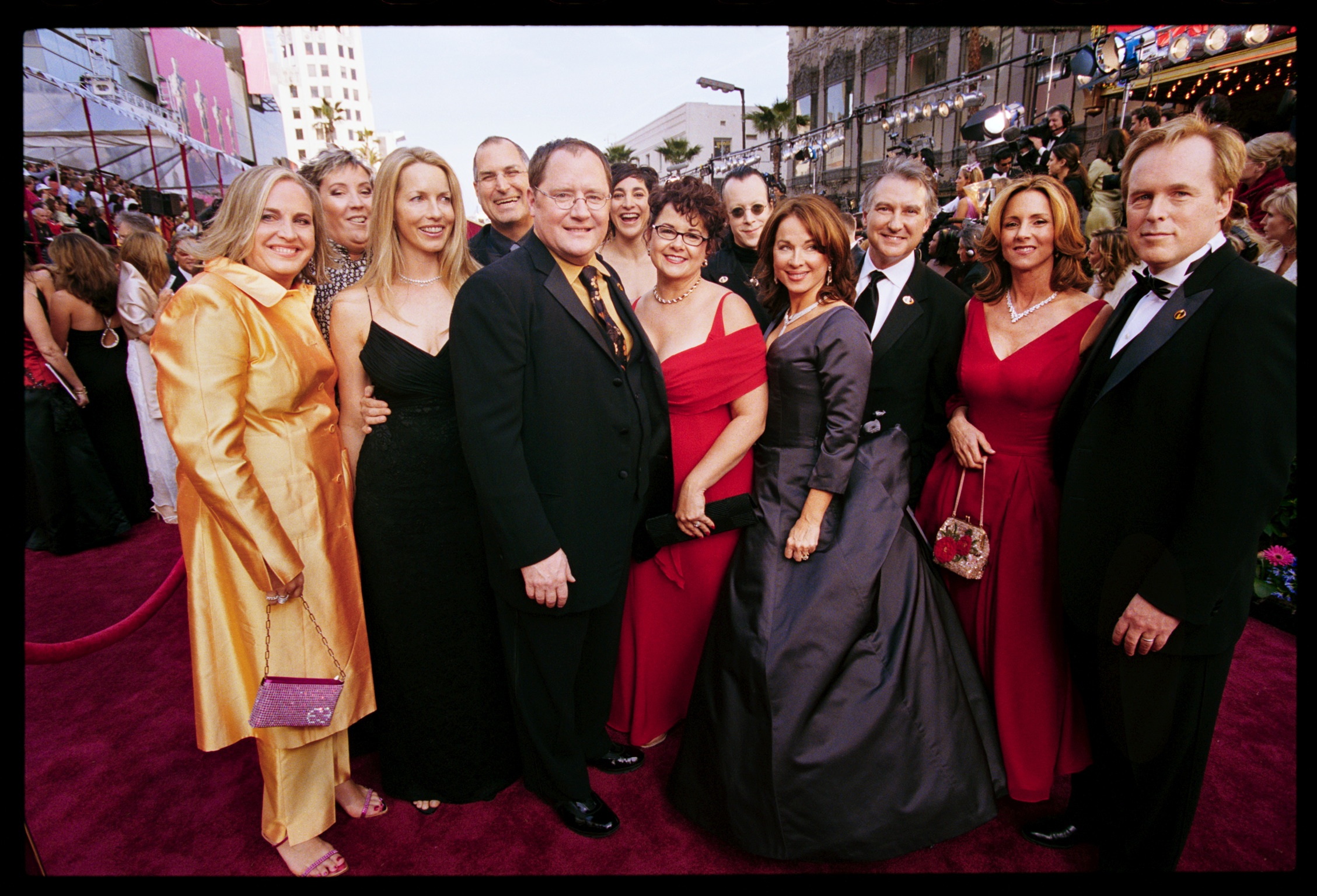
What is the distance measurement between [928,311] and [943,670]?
1.26 metres

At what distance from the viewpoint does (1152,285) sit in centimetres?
174

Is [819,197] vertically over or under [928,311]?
over

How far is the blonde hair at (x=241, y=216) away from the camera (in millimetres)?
1882

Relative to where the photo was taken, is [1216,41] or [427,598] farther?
[1216,41]

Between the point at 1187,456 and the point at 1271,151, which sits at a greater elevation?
the point at 1271,151

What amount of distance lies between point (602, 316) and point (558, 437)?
38cm

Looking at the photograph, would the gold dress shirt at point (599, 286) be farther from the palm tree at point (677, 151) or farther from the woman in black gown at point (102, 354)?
the palm tree at point (677, 151)

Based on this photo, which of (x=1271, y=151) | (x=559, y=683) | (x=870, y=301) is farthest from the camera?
(x=1271, y=151)

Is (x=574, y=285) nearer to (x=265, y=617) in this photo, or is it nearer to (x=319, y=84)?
(x=265, y=617)

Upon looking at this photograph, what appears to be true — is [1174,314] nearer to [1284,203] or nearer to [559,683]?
[559,683]

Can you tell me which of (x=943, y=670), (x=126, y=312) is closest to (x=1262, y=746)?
(x=943, y=670)

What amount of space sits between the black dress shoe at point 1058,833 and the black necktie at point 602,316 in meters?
1.96

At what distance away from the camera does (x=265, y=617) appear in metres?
1.90

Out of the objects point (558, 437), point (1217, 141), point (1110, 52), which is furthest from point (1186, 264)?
point (1110, 52)
